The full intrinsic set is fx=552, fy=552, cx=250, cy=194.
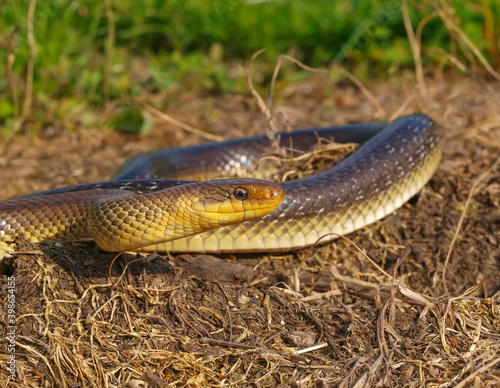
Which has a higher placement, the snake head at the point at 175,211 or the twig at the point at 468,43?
the twig at the point at 468,43

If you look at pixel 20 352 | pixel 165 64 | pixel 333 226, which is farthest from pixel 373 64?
pixel 20 352

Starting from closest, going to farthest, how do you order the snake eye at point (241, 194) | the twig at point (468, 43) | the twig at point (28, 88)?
the snake eye at point (241, 194) < the twig at point (468, 43) < the twig at point (28, 88)

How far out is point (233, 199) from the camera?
3.60 metres

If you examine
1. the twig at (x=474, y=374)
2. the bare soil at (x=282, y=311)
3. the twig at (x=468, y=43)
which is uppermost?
the twig at (x=468, y=43)

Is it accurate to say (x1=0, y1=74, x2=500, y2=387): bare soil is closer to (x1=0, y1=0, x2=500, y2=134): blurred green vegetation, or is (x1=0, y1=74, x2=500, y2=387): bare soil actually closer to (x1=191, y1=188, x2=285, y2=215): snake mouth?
(x1=191, y1=188, x2=285, y2=215): snake mouth

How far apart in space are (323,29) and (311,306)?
629 cm

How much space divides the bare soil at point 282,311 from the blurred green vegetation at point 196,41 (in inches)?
145

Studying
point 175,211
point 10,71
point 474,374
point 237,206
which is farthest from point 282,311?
point 10,71

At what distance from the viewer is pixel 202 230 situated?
363 cm

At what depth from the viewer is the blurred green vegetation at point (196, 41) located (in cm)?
750

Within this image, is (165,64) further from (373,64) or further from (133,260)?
(133,260)

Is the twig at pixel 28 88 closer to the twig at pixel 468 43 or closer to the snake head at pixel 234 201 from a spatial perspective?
the snake head at pixel 234 201

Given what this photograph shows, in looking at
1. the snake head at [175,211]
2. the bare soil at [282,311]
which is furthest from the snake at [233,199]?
the bare soil at [282,311]

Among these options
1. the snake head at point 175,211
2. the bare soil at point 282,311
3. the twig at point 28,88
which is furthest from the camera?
the twig at point 28,88
